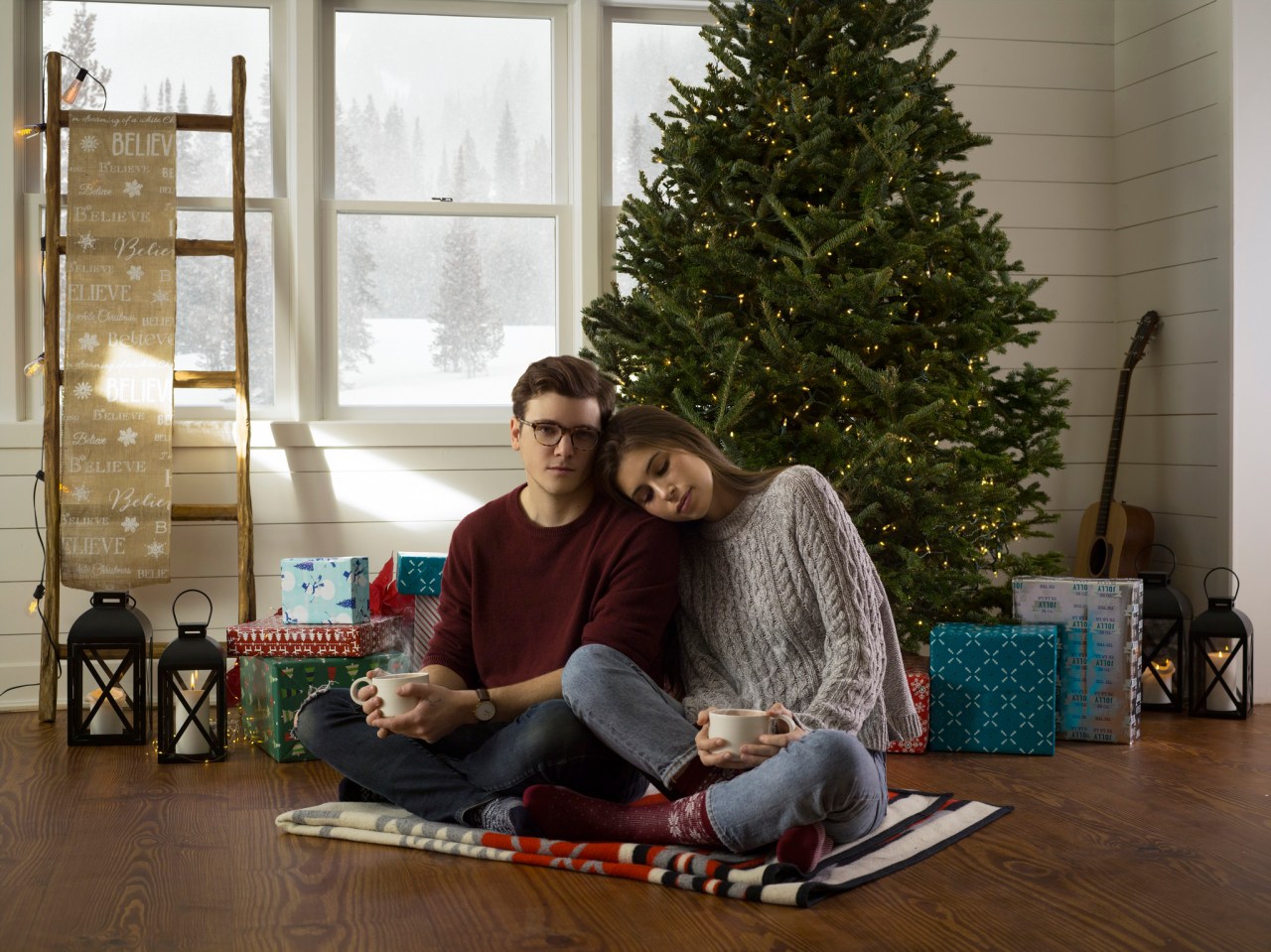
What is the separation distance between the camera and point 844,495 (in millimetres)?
2859

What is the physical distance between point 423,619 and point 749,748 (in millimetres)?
1500

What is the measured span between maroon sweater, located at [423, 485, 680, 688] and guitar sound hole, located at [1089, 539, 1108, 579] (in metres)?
2.06

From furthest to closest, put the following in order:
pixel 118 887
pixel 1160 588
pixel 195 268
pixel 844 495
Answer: pixel 195 268
pixel 1160 588
pixel 844 495
pixel 118 887

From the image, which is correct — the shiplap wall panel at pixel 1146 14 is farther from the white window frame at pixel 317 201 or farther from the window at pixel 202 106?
the window at pixel 202 106

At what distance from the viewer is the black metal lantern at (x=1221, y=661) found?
10.8 ft

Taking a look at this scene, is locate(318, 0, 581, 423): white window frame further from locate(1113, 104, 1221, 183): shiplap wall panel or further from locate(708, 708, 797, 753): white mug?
locate(708, 708, 797, 753): white mug

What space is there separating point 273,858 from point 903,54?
292 centimetres

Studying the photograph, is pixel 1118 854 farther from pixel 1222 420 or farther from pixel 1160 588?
pixel 1222 420

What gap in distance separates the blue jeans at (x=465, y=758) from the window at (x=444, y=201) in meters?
1.77

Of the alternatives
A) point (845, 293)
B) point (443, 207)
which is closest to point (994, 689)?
point (845, 293)

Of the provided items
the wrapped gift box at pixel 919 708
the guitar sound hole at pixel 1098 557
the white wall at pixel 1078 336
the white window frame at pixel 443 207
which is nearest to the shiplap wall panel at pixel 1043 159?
the white wall at pixel 1078 336

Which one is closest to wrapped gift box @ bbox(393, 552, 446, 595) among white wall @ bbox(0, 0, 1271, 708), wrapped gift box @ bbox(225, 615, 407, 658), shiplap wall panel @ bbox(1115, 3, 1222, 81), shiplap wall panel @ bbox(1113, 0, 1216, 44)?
wrapped gift box @ bbox(225, 615, 407, 658)

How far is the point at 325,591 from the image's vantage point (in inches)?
117

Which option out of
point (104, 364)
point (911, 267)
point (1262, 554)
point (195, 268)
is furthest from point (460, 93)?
point (1262, 554)
